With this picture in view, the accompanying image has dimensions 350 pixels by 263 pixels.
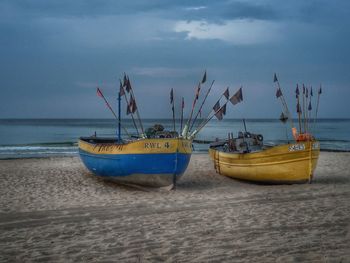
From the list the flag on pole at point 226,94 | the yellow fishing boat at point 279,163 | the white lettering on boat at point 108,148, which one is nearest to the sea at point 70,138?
the yellow fishing boat at point 279,163

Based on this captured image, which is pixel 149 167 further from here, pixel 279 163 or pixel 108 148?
pixel 279 163

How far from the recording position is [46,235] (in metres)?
6.86

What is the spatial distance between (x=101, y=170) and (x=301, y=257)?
29.8ft

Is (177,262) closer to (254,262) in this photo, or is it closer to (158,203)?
(254,262)

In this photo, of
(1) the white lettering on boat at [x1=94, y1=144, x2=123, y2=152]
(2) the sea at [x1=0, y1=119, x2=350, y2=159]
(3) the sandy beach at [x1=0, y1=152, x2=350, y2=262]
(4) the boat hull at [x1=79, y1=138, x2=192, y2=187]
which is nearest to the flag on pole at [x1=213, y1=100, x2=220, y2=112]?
(4) the boat hull at [x1=79, y1=138, x2=192, y2=187]

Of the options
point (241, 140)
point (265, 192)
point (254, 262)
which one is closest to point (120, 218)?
point (254, 262)

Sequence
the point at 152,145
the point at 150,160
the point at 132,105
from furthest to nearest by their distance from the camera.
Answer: the point at 132,105
the point at 150,160
the point at 152,145

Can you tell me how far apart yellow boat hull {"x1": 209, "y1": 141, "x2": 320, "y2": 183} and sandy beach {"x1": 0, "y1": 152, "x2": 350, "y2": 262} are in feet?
1.07

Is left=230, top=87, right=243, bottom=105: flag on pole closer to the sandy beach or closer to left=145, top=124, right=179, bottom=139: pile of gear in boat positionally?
left=145, top=124, right=179, bottom=139: pile of gear in boat

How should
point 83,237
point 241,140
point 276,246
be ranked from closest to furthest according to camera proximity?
1. point 276,246
2. point 83,237
3. point 241,140

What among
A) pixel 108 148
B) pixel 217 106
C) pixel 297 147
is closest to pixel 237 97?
pixel 217 106

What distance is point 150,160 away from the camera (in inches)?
456

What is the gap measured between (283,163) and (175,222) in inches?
237

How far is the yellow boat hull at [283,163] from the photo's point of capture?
12.3 meters
